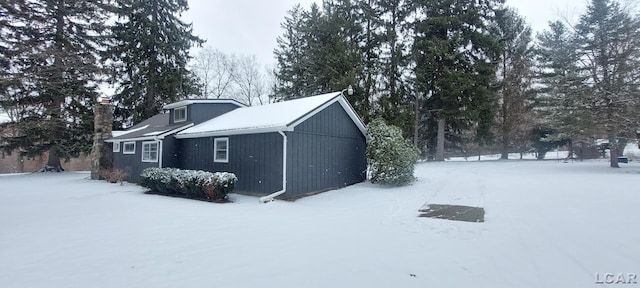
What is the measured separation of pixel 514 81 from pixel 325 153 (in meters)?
20.0

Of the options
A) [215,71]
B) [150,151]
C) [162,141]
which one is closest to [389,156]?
[162,141]

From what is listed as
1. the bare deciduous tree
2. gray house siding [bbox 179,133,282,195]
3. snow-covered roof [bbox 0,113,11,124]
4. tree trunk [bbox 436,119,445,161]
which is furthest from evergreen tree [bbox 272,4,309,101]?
snow-covered roof [bbox 0,113,11,124]

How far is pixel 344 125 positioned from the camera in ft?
40.7

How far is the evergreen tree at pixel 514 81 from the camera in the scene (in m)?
23.8

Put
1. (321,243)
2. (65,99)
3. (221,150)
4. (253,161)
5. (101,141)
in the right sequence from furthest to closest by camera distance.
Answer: (65,99)
(101,141)
(221,150)
(253,161)
(321,243)

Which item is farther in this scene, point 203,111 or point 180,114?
point 180,114

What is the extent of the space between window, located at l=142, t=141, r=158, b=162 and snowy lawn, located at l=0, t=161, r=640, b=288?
16.1ft

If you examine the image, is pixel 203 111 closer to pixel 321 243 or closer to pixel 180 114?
pixel 180 114

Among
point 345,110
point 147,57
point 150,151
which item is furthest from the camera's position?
point 147,57

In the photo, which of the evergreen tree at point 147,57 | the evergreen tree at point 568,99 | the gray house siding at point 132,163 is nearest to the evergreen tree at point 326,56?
the evergreen tree at point 147,57

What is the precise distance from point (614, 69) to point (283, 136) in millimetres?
16204

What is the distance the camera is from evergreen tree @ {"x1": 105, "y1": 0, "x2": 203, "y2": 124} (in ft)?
77.2

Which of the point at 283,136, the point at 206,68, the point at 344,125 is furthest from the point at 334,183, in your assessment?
the point at 206,68

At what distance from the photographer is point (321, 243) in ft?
16.6
